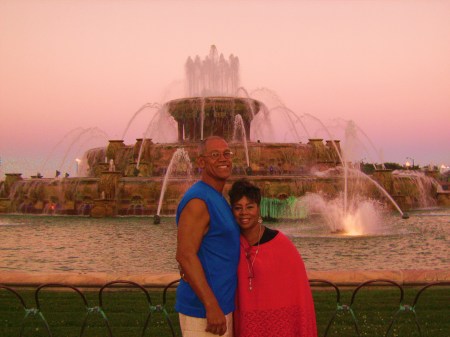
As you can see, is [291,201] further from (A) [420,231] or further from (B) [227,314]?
(B) [227,314]

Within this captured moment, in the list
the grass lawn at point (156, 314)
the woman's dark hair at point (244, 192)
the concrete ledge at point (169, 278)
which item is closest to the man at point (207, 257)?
the woman's dark hair at point (244, 192)

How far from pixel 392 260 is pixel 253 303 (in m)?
8.62

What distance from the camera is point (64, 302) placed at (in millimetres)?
6984

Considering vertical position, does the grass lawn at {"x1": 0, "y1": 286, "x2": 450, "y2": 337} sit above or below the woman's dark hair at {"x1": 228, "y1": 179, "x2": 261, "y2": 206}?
below

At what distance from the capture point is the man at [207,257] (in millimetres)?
3303

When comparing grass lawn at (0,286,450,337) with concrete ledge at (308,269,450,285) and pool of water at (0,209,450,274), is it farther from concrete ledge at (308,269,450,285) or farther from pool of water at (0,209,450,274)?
pool of water at (0,209,450,274)

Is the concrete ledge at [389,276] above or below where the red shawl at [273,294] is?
below

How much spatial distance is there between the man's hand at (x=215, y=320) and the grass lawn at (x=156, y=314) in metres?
2.05

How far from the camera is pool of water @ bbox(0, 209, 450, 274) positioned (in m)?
11.1

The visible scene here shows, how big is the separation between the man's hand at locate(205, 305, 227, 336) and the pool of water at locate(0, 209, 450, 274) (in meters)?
6.17

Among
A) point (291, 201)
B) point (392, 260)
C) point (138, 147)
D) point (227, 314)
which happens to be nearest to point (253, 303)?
point (227, 314)

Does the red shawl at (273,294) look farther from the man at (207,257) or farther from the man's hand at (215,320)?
the man's hand at (215,320)

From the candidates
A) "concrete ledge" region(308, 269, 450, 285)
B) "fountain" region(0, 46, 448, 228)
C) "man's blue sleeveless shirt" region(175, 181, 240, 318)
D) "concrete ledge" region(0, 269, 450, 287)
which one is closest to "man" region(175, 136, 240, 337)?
"man's blue sleeveless shirt" region(175, 181, 240, 318)

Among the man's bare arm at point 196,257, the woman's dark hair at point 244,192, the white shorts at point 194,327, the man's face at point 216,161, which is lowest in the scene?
the white shorts at point 194,327
